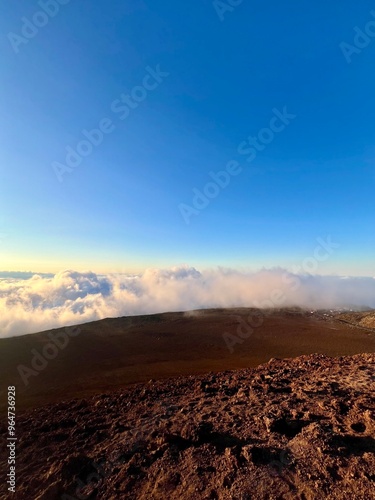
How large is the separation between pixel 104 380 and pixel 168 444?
987 centimetres

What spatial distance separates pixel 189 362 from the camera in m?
18.8

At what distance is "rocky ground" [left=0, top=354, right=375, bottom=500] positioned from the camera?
16.6 ft

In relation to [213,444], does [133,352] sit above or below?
below

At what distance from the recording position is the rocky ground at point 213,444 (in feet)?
16.6

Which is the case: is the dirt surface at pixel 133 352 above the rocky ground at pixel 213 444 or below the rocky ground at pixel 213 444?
below

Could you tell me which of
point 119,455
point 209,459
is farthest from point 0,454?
point 209,459

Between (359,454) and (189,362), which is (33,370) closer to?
(189,362)

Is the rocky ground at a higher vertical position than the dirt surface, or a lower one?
higher

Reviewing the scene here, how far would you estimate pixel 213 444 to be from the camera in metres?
6.19

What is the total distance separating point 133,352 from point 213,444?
18838 mm

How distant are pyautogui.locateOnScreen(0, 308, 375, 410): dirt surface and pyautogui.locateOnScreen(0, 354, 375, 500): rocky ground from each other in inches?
208

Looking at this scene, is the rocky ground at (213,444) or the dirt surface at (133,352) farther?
the dirt surface at (133,352)

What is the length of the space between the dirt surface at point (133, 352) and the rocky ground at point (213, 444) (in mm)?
5279

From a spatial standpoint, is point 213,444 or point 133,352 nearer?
point 213,444
